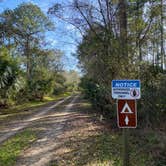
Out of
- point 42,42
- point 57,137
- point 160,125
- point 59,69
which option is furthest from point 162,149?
point 59,69

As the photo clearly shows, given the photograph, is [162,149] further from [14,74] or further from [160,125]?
[14,74]

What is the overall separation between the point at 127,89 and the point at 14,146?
4.85m

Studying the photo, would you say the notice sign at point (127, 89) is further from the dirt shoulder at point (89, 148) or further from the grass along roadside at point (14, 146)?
the grass along roadside at point (14, 146)

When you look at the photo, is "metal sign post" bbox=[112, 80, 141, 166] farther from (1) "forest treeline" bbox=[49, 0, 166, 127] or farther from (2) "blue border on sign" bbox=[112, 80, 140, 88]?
(1) "forest treeline" bbox=[49, 0, 166, 127]

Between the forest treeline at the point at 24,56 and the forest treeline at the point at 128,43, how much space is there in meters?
4.32

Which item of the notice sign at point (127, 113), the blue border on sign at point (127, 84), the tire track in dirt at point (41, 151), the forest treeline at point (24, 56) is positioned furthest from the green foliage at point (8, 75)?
the notice sign at point (127, 113)

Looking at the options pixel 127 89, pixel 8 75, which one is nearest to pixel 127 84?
pixel 127 89

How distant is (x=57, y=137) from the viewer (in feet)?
28.6

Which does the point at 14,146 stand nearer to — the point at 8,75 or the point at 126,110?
the point at 126,110

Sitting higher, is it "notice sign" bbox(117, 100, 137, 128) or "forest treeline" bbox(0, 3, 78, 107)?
"forest treeline" bbox(0, 3, 78, 107)

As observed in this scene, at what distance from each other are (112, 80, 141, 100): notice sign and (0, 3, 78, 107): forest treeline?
36.8 feet

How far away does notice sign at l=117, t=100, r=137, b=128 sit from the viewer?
4410mm

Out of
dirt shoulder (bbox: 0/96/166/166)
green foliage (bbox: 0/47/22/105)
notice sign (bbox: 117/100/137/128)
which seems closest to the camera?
notice sign (bbox: 117/100/137/128)

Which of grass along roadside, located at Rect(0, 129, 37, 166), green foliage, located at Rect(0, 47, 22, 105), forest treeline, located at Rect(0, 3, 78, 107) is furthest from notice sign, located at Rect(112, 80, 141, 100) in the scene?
green foliage, located at Rect(0, 47, 22, 105)
